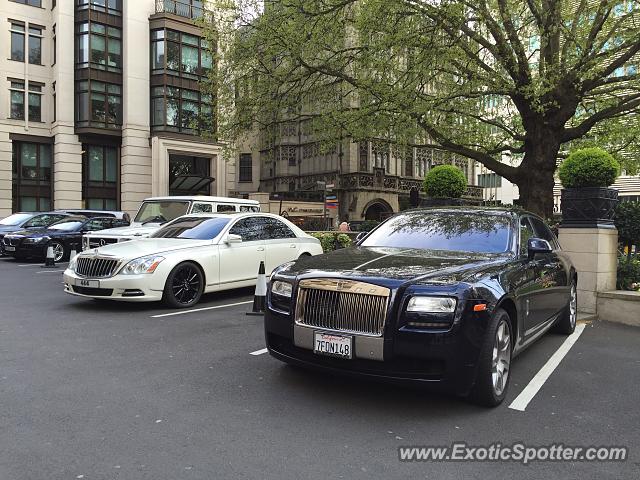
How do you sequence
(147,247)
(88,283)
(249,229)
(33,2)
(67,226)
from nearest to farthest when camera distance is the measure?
1. (88,283)
2. (147,247)
3. (249,229)
4. (67,226)
5. (33,2)

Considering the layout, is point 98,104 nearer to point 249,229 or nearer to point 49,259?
point 49,259

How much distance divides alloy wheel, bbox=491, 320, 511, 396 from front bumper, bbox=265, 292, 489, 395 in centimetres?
30

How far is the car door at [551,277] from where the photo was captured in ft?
18.4

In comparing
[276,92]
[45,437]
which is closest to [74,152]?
[276,92]

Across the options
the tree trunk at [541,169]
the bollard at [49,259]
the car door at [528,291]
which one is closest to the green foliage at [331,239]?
the tree trunk at [541,169]

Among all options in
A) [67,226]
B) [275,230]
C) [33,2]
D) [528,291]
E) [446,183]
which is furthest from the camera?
[33,2]

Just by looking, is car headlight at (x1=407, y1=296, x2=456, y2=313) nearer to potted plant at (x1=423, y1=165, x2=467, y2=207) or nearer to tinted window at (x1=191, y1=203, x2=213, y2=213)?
potted plant at (x1=423, y1=165, x2=467, y2=207)

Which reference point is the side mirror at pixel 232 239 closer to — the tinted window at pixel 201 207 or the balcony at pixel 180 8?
the tinted window at pixel 201 207

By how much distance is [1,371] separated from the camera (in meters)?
4.82

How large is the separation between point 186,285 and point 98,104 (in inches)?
1048

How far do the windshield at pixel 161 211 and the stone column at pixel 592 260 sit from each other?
900cm

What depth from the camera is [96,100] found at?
3069cm

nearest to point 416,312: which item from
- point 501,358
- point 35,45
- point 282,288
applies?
point 501,358

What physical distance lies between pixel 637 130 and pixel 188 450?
18704 mm
